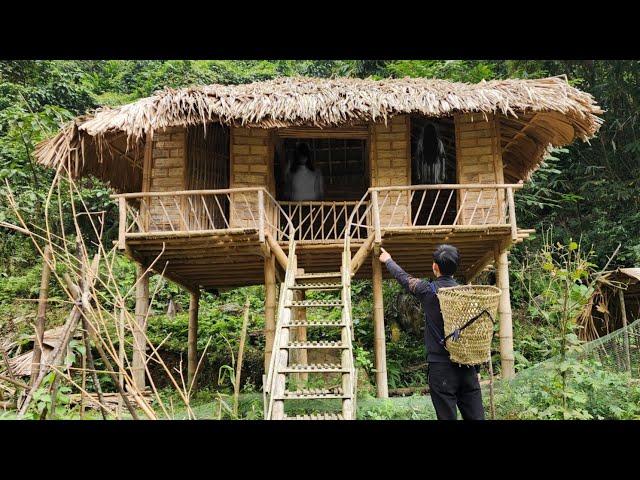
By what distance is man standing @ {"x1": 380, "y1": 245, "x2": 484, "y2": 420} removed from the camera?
4043mm

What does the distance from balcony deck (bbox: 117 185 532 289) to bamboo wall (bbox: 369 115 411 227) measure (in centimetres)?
2

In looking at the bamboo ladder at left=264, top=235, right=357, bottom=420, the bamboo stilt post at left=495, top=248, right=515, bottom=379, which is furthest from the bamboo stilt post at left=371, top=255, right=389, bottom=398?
the bamboo ladder at left=264, top=235, right=357, bottom=420

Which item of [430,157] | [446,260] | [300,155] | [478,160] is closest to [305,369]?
[446,260]

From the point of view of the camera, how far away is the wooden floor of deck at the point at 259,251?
820 cm

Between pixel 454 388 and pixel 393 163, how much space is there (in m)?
5.36

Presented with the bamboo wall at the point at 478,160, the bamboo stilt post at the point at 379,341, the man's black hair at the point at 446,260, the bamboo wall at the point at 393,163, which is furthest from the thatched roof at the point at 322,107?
the man's black hair at the point at 446,260

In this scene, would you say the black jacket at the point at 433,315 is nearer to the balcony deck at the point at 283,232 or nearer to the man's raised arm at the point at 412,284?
the man's raised arm at the point at 412,284

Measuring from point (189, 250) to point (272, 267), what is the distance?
1193mm

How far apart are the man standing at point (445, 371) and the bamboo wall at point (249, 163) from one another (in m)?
4.88

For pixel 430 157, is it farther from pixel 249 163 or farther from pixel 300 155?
pixel 249 163

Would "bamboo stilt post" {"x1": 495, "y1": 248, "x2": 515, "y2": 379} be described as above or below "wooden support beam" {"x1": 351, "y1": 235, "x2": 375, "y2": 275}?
below

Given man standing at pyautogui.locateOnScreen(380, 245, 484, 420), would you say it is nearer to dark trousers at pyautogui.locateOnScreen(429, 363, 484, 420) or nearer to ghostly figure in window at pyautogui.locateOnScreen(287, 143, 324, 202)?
dark trousers at pyautogui.locateOnScreen(429, 363, 484, 420)

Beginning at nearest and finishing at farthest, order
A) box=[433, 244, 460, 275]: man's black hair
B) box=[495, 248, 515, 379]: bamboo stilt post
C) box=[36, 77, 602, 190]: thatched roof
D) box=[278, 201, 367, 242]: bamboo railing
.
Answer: box=[433, 244, 460, 275]: man's black hair, box=[36, 77, 602, 190]: thatched roof, box=[495, 248, 515, 379]: bamboo stilt post, box=[278, 201, 367, 242]: bamboo railing

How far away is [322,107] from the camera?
323 inches
